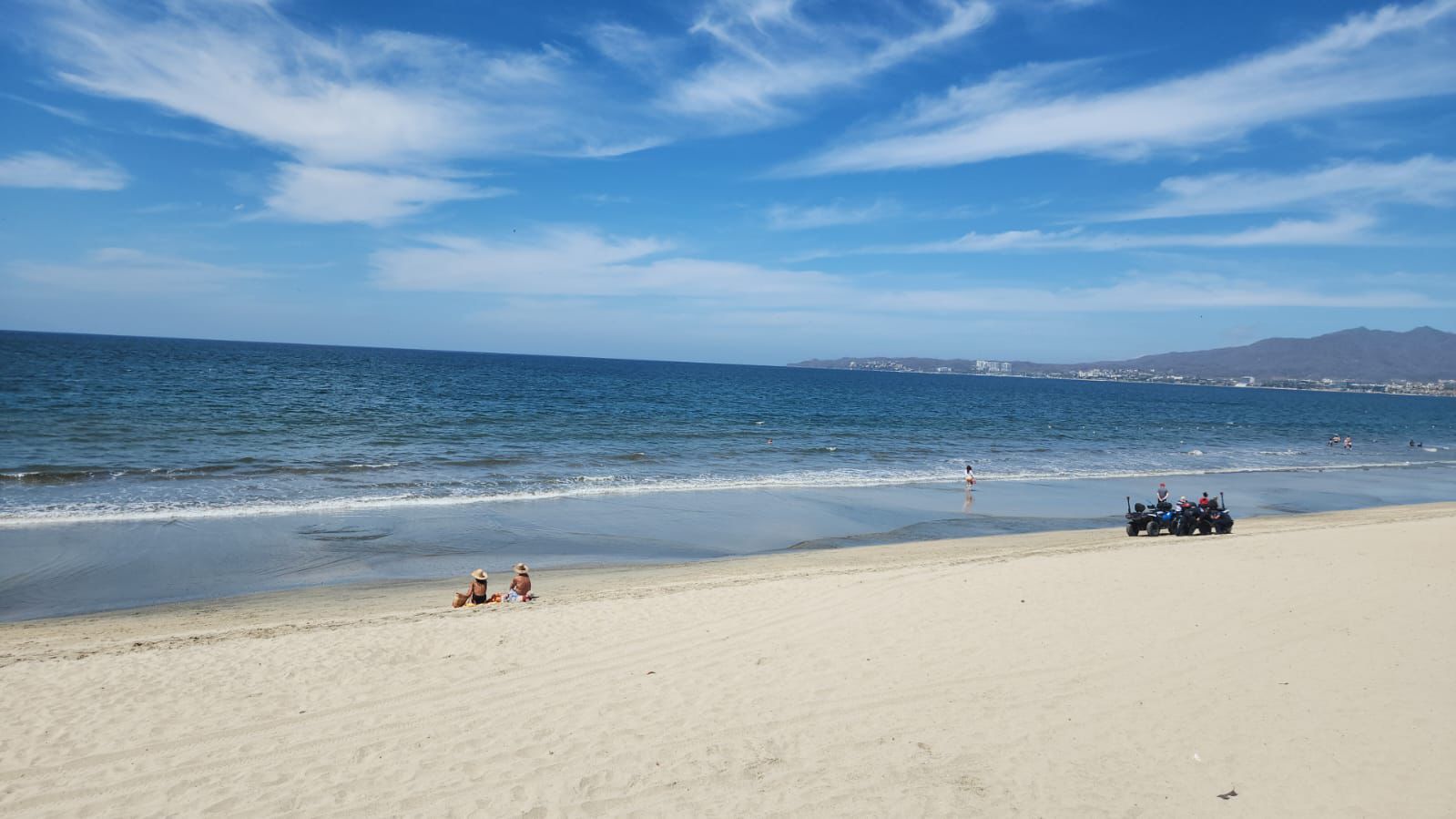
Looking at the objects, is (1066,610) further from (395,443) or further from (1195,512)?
(395,443)

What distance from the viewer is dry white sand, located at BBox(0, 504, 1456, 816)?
5715 millimetres

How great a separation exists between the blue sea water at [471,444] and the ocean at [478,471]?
0.53 ft

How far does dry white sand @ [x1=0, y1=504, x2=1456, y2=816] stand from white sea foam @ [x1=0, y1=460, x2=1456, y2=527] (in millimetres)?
7339

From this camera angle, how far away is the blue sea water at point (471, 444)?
2067 cm

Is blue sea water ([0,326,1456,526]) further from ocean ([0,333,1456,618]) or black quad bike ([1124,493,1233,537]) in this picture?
black quad bike ([1124,493,1233,537])

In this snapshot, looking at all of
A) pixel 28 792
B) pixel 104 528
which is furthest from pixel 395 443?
pixel 28 792

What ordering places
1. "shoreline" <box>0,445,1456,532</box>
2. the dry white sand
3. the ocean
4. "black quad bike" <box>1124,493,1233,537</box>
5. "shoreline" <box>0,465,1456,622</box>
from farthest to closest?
"black quad bike" <box>1124,493,1233,537</box>, "shoreline" <box>0,445,1456,532</box>, the ocean, "shoreline" <box>0,465,1456,622</box>, the dry white sand

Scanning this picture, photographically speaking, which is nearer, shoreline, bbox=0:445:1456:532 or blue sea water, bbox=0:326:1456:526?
shoreline, bbox=0:445:1456:532

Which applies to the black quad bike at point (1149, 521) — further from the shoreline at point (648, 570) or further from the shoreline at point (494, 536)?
the shoreline at point (494, 536)

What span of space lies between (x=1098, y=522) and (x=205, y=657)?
1987cm

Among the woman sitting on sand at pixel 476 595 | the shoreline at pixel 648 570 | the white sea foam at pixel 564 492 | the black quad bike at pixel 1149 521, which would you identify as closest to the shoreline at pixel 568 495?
the white sea foam at pixel 564 492

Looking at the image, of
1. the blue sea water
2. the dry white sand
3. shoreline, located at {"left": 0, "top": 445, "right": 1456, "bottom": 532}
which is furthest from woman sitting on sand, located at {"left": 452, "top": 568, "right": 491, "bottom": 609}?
the blue sea water

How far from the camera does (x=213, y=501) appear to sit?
18.7 metres

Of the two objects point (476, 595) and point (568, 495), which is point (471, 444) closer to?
point (568, 495)
